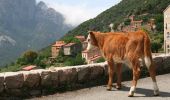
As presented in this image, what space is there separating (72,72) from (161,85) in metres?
2.41

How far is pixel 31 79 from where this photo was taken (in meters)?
9.57

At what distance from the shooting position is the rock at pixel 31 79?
9516mm

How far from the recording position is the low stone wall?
9.31 metres

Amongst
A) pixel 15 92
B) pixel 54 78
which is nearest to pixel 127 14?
pixel 54 78

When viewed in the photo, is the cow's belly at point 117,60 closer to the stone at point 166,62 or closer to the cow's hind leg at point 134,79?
the cow's hind leg at point 134,79

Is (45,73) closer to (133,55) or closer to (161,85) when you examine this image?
(133,55)

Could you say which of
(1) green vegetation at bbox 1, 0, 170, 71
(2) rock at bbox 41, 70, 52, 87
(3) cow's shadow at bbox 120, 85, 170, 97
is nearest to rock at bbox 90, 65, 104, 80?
(3) cow's shadow at bbox 120, 85, 170, 97

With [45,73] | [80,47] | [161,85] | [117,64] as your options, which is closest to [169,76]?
[161,85]

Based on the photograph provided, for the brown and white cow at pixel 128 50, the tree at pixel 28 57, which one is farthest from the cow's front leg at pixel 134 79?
the tree at pixel 28 57

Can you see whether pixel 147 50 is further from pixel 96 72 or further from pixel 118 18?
pixel 118 18

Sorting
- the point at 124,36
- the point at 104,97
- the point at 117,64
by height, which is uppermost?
the point at 124,36

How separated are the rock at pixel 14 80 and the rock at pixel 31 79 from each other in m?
0.11

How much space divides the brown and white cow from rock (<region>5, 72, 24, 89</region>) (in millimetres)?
2233

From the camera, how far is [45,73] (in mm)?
9852
